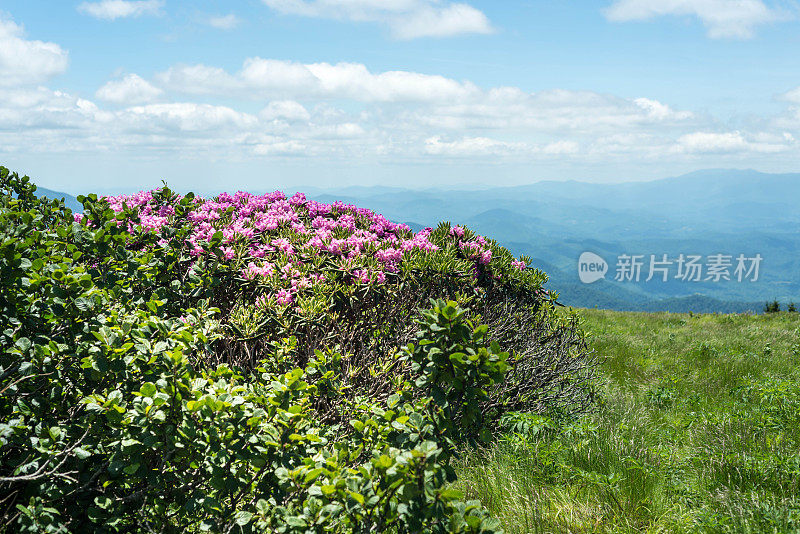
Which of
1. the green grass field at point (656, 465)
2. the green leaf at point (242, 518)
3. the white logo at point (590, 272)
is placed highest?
the green leaf at point (242, 518)

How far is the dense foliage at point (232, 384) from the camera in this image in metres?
2.29

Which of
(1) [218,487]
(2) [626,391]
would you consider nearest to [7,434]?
(1) [218,487]

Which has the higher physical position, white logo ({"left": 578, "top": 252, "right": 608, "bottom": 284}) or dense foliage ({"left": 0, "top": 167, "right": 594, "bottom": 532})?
dense foliage ({"left": 0, "top": 167, "right": 594, "bottom": 532})

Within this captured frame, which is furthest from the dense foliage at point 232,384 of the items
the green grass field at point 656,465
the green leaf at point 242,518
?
the green grass field at point 656,465

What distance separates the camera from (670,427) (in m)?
5.59

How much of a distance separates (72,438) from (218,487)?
1.22m

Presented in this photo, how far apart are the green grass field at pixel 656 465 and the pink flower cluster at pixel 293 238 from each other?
6.92ft

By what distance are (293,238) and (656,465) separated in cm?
→ 423

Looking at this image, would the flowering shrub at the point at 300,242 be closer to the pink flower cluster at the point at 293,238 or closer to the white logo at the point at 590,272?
the pink flower cluster at the point at 293,238

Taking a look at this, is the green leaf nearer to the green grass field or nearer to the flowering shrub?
the green grass field

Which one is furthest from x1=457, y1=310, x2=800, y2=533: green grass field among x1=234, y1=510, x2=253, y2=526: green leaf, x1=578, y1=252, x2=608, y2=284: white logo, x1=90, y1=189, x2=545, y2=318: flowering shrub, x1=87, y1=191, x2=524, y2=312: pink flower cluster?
x1=578, y1=252, x2=608, y2=284: white logo

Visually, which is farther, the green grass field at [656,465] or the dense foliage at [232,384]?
the green grass field at [656,465]

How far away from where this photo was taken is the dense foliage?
2.29 meters

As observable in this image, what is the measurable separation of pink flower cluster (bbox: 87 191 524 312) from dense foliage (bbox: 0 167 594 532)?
4cm
